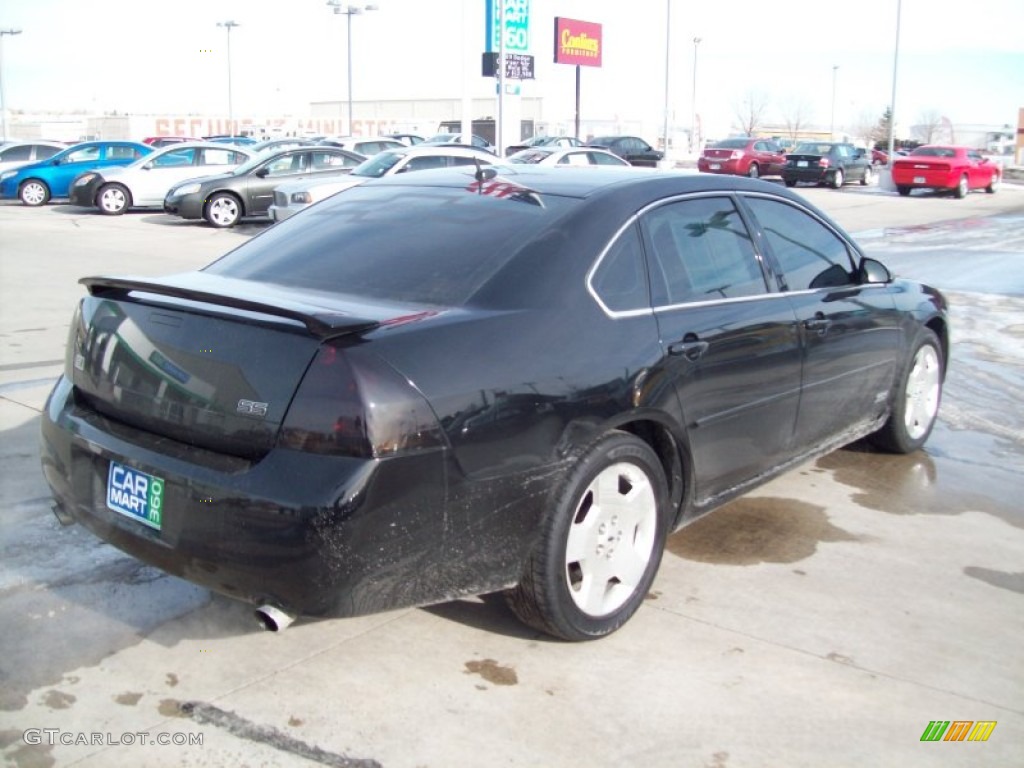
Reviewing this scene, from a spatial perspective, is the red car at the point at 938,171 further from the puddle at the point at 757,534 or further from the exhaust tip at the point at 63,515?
the exhaust tip at the point at 63,515

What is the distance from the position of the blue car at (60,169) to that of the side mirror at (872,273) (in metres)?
23.4

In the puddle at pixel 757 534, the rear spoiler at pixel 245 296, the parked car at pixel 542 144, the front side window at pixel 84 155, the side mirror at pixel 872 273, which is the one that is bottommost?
the puddle at pixel 757 534

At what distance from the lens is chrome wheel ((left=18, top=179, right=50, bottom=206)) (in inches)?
985

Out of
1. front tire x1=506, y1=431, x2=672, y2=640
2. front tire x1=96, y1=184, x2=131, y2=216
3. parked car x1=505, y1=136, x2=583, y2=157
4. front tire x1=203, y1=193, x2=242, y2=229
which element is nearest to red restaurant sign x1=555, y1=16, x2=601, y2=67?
parked car x1=505, y1=136, x2=583, y2=157

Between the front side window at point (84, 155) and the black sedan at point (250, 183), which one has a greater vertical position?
the front side window at point (84, 155)

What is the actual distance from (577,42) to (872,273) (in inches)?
2336

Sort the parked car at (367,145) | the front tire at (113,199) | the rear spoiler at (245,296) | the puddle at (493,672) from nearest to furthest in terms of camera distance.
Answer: the rear spoiler at (245,296) < the puddle at (493,672) < the front tire at (113,199) < the parked car at (367,145)

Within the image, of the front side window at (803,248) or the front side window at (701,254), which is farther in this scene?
the front side window at (803,248)

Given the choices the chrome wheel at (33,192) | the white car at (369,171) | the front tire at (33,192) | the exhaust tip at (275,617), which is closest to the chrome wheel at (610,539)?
the exhaust tip at (275,617)

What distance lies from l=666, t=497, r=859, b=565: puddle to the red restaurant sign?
191 feet

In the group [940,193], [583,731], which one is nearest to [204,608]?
[583,731]

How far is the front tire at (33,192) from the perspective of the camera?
82.1 ft

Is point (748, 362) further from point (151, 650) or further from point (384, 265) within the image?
point (151, 650)

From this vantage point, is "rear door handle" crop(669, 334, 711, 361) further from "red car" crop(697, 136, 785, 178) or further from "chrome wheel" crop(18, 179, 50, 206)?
"red car" crop(697, 136, 785, 178)
